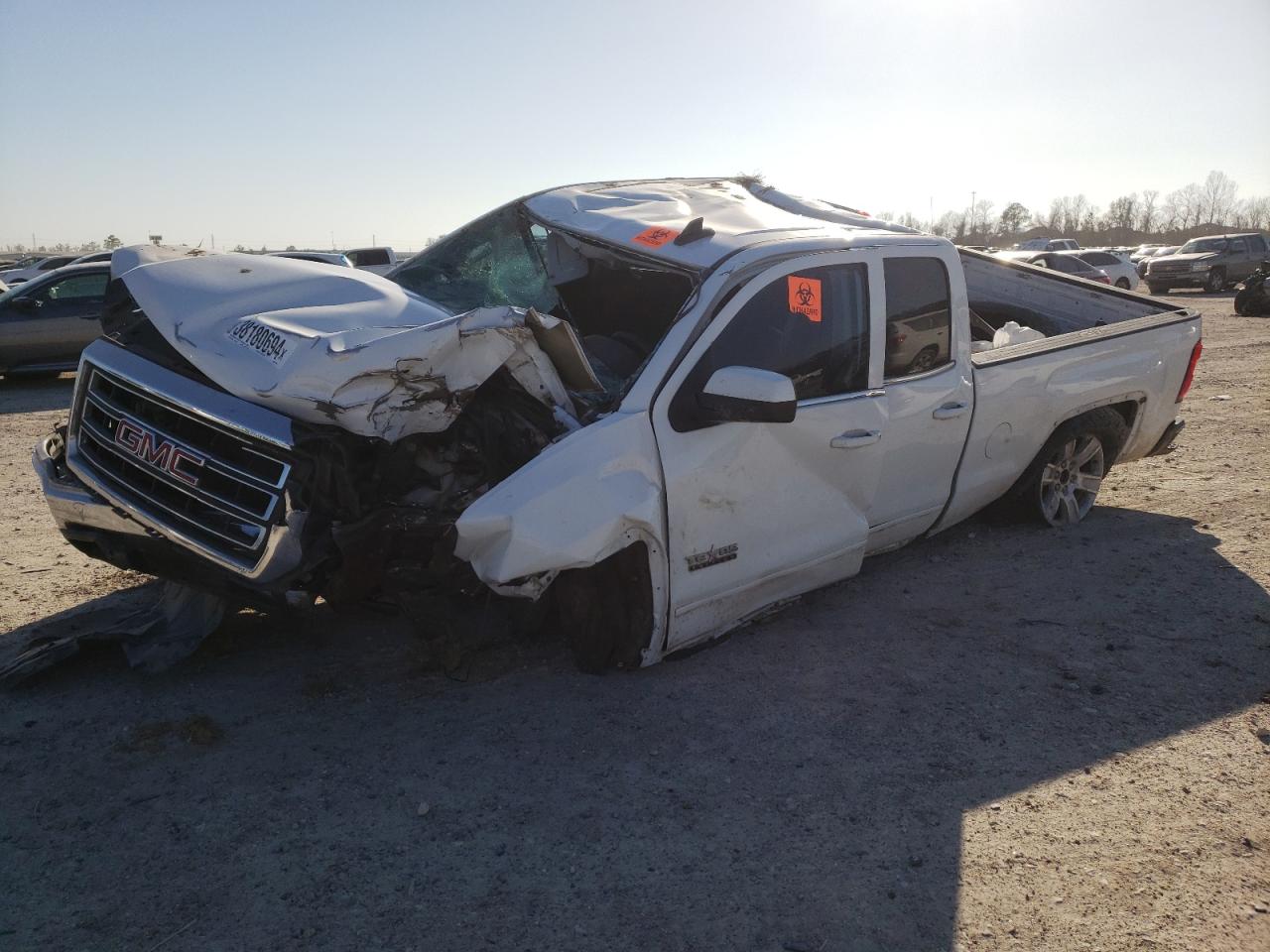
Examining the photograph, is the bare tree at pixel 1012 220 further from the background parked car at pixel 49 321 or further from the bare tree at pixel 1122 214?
the background parked car at pixel 49 321

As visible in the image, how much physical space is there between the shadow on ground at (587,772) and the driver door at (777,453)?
1.36 feet

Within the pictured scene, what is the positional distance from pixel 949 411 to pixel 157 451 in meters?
3.59

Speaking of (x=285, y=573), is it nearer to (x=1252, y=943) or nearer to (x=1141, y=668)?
(x=1252, y=943)

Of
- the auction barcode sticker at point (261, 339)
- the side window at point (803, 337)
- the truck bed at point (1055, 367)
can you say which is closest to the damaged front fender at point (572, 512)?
the side window at point (803, 337)

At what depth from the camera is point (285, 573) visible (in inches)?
131

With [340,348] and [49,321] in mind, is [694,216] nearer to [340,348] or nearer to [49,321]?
[340,348]

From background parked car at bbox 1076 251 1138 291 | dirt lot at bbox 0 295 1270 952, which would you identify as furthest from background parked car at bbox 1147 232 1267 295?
dirt lot at bbox 0 295 1270 952

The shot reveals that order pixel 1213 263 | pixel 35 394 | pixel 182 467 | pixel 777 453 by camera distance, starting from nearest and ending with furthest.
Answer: pixel 182 467
pixel 777 453
pixel 35 394
pixel 1213 263

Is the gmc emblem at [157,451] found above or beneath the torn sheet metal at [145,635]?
above

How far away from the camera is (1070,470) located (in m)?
5.92

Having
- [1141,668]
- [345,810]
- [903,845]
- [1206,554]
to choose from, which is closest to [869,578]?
[1141,668]

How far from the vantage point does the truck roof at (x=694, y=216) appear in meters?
4.34

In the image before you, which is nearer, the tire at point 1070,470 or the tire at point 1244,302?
the tire at point 1070,470

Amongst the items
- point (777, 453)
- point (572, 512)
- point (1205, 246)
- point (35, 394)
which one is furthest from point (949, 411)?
point (1205, 246)
